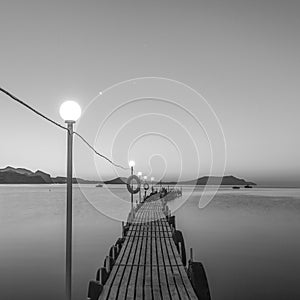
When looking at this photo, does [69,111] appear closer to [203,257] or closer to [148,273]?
[148,273]

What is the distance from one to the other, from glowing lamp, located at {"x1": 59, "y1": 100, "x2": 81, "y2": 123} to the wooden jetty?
3442 mm

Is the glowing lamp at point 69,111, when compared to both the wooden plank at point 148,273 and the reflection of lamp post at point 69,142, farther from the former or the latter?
the wooden plank at point 148,273

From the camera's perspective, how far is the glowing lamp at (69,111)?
14.9 ft

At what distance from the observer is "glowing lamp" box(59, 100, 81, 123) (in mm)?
4535

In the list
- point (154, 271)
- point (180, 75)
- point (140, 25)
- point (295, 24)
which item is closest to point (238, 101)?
point (180, 75)

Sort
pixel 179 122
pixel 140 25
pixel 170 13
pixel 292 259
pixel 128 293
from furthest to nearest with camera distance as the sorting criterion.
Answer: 1. pixel 179 122
2. pixel 292 259
3. pixel 140 25
4. pixel 170 13
5. pixel 128 293

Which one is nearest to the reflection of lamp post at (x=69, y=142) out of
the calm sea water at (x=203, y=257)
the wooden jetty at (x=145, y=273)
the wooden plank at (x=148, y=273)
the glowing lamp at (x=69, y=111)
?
the glowing lamp at (x=69, y=111)

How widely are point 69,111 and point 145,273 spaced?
5.25 metres

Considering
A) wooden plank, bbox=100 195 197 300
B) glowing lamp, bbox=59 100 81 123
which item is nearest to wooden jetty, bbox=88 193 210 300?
wooden plank, bbox=100 195 197 300

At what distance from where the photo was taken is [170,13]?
1337cm

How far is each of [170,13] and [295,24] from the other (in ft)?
17.4

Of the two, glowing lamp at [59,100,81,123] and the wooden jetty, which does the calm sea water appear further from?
glowing lamp at [59,100,81,123]

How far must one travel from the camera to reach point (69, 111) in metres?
4.54

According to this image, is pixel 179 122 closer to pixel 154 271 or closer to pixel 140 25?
pixel 140 25
